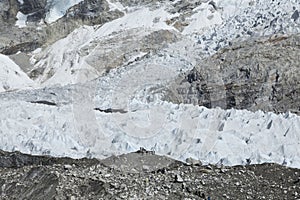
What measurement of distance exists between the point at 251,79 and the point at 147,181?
27.0 ft

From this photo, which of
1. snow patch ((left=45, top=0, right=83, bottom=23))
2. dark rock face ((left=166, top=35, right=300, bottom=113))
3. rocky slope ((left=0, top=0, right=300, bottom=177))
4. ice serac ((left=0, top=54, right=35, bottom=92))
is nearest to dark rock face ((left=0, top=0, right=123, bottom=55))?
snow patch ((left=45, top=0, right=83, bottom=23))

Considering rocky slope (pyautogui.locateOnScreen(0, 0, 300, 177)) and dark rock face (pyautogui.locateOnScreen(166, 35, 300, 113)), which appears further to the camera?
dark rock face (pyautogui.locateOnScreen(166, 35, 300, 113))

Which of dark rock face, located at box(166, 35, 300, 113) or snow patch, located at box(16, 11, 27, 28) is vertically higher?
snow patch, located at box(16, 11, 27, 28)

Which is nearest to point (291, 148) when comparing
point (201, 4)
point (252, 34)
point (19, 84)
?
point (252, 34)

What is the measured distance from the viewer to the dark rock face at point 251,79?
14930mm

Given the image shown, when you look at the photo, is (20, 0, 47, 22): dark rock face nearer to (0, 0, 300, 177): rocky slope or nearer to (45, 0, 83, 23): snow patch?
(45, 0, 83, 23): snow patch

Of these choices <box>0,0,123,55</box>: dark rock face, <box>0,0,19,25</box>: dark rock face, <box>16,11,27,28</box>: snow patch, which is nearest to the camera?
<box>0,0,123,55</box>: dark rock face

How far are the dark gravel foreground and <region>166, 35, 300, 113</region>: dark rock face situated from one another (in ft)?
20.2

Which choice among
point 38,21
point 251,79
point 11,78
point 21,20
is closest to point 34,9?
point 21,20

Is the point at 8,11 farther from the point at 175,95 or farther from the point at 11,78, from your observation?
the point at 175,95

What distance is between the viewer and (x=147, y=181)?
27.2 ft

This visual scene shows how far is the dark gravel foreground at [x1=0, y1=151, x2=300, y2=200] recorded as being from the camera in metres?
8.00

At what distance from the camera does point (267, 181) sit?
833cm

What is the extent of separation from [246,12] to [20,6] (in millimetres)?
34151
